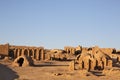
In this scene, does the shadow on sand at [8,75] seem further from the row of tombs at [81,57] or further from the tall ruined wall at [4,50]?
the tall ruined wall at [4,50]

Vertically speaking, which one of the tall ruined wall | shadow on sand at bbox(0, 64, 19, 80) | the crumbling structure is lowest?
shadow on sand at bbox(0, 64, 19, 80)

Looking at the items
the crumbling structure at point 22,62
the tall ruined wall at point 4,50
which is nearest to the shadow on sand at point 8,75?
the crumbling structure at point 22,62

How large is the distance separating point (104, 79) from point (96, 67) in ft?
36.9

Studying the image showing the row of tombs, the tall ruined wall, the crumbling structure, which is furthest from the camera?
the tall ruined wall

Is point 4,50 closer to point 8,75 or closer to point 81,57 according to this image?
point 81,57

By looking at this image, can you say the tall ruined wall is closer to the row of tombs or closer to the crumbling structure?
the row of tombs

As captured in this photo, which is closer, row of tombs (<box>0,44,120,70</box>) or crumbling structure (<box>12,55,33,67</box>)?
row of tombs (<box>0,44,120,70</box>)

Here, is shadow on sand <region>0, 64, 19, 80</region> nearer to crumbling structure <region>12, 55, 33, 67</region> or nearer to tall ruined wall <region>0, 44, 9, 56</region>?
crumbling structure <region>12, 55, 33, 67</region>

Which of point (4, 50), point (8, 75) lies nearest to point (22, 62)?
point (8, 75)

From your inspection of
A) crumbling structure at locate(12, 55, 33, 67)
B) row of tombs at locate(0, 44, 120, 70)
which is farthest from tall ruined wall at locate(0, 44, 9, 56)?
crumbling structure at locate(12, 55, 33, 67)

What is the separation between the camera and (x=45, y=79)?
2372 centimetres

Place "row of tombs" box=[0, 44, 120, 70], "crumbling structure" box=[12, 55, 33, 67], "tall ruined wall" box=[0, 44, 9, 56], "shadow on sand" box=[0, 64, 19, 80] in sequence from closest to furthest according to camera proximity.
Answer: "shadow on sand" box=[0, 64, 19, 80], "row of tombs" box=[0, 44, 120, 70], "crumbling structure" box=[12, 55, 33, 67], "tall ruined wall" box=[0, 44, 9, 56]

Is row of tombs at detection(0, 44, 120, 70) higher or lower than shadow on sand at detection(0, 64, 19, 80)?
higher

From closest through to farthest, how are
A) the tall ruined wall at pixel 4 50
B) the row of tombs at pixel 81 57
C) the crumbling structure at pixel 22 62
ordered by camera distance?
the row of tombs at pixel 81 57 < the crumbling structure at pixel 22 62 < the tall ruined wall at pixel 4 50
